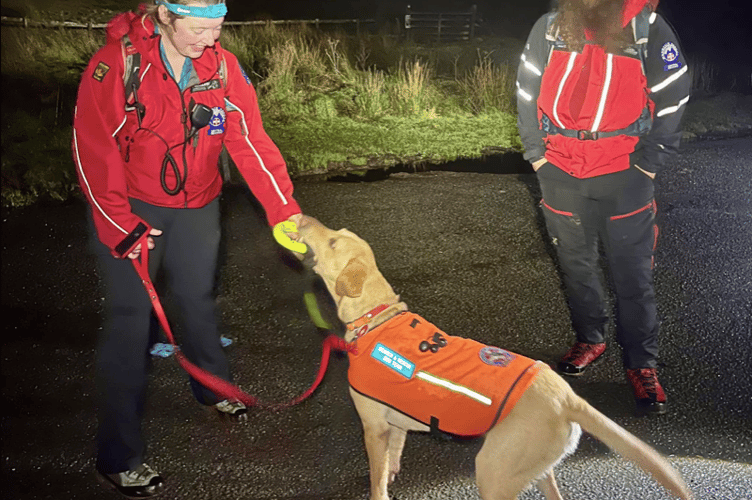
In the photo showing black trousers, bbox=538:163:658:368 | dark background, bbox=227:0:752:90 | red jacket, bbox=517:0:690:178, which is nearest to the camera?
red jacket, bbox=517:0:690:178

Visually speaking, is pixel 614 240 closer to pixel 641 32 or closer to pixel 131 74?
pixel 641 32

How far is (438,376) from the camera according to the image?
88.6 inches

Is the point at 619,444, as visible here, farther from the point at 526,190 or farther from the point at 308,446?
the point at 526,190

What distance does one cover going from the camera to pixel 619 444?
204 cm

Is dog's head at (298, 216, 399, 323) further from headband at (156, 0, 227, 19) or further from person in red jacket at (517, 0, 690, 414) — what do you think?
person in red jacket at (517, 0, 690, 414)

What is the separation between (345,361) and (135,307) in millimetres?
1501

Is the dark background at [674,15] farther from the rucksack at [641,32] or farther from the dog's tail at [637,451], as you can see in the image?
the dog's tail at [637,451]

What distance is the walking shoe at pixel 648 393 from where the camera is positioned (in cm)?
326

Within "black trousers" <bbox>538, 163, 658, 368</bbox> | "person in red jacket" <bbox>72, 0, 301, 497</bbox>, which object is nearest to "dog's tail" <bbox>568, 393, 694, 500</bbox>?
"black trousers" <bbox>538, 163, 658, 368</bbox>

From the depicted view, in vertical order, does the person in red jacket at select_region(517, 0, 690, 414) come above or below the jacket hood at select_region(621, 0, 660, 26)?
below

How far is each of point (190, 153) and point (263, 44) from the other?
9.53 meters

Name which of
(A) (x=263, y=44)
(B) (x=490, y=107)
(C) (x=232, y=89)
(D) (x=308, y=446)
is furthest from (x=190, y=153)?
(A) (x=263, y=44)

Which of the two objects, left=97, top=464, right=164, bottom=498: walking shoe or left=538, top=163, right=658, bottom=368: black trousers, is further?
left=538, top=163, right=658, bottom=368: black trousers

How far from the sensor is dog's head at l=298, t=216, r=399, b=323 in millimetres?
2582
